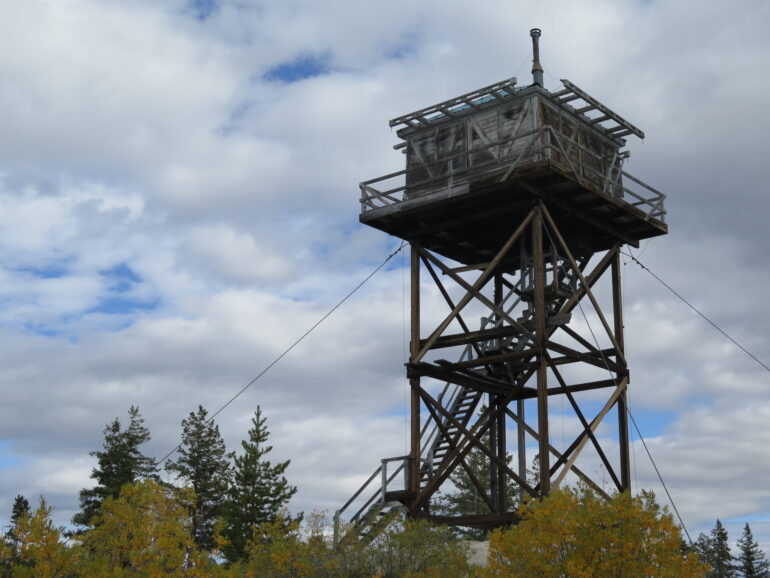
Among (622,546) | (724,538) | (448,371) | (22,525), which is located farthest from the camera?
(724,538)

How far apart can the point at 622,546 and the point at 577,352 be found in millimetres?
12257

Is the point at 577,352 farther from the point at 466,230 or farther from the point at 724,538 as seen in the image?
the point at 724,538

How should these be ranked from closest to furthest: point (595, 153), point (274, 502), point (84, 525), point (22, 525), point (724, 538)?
point (22, 525) < point (595, 153) < point (274, 502) < point (84, 525) < point (724, 538)

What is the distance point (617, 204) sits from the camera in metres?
30.0

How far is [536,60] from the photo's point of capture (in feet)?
103

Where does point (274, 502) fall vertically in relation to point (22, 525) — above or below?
above

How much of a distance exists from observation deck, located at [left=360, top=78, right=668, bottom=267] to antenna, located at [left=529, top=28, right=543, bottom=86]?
2.76 ft

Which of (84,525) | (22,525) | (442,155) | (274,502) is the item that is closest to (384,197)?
(442,155)

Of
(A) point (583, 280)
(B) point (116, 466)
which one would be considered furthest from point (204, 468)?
(A) point (583, 280)

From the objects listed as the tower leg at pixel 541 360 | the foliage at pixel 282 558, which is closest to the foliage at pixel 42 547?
the foliage at pixel 282 558

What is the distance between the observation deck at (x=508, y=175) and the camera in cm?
2869

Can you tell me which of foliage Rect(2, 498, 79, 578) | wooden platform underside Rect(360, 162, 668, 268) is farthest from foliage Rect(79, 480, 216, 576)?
wooden platform underside Rect(360, 162, 668, 268)

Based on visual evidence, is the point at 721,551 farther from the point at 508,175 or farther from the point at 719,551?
the point at 508,175

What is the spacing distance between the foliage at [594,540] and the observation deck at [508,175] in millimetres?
11221
